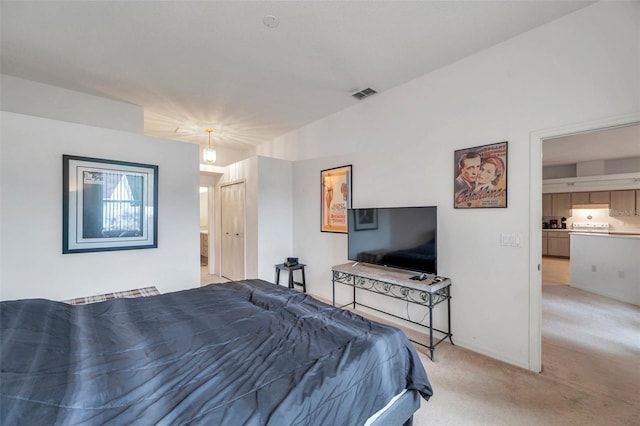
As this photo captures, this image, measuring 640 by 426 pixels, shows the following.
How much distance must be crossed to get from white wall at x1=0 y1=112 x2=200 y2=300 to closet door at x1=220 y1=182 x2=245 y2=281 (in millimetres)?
1462

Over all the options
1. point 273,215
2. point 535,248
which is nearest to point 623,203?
point 535,248

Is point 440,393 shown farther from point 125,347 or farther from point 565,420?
point 125,347

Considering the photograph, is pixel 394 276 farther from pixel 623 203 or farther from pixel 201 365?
pixel 623 203

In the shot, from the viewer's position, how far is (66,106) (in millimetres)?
3336

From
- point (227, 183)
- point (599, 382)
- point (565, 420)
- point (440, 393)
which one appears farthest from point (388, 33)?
point (227, 183)

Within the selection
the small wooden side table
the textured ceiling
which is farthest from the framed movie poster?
the small wooden side table

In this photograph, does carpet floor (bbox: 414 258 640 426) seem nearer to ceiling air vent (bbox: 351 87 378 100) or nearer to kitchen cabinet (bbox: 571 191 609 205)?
ceiling air vent (bbox: 351 87 378 100)

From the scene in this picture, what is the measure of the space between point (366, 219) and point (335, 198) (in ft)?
→ 2.78

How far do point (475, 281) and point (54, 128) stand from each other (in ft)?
14.9

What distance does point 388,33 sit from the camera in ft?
7.65

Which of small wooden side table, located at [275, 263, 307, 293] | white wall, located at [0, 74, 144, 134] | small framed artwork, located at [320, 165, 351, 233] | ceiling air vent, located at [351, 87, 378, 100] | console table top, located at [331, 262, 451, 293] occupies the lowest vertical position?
small wooden side table, located at [275, 263, 307, 293]

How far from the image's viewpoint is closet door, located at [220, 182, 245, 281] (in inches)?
192

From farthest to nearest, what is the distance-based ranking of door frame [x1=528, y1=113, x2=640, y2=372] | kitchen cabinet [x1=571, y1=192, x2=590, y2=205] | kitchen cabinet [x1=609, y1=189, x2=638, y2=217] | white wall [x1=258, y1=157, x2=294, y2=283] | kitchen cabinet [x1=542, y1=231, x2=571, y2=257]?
kitchen cabinet [x1=542, y1=231, x2=571, y2=257]
kitchen cabinet [x1=571, y1=192, x2=590, y2=205]
kitchen cabinet [x1=609, y1=189, x2=638, y2=217]
white wall [x1=258, y1=157, x2=294, y2=283]
door frame [x1=528, y1=113, x2=640, y2=372]

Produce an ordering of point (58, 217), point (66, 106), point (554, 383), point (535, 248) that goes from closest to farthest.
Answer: point (554, 383) → point (535, 248) → point (58, 217) → point (66, 106)
